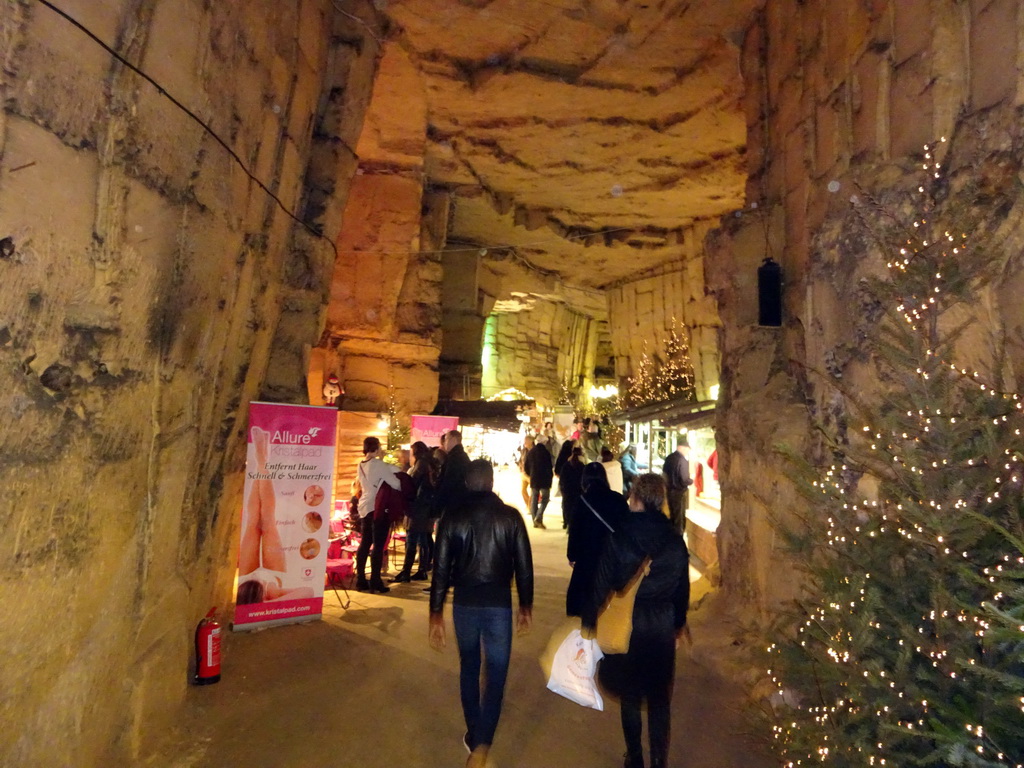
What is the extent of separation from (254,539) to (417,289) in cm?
1081

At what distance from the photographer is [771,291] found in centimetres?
654

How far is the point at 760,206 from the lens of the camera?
7.06 meters

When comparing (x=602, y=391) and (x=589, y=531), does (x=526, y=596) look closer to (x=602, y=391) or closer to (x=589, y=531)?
(x=589, y=531)

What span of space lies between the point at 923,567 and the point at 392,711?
3.39 metres

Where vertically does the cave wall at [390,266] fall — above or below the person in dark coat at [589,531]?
above

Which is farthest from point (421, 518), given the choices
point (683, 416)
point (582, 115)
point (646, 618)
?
point (582, 115)

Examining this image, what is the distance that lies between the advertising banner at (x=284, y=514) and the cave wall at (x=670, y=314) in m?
11.1

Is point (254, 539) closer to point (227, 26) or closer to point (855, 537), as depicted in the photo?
point (227, 26)

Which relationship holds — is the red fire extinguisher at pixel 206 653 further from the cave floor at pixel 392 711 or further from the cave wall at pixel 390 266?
the cave wall at pixel 390 266

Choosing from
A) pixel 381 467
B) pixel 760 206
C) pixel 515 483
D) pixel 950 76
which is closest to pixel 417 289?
pixel 515 483

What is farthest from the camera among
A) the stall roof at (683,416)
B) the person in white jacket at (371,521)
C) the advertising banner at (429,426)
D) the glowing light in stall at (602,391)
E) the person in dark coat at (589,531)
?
the glowing light in stall at (602,391)

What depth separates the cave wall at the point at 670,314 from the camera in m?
16.9

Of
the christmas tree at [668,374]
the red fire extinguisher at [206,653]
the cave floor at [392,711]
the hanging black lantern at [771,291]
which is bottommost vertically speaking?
the cave floor at [392,711]

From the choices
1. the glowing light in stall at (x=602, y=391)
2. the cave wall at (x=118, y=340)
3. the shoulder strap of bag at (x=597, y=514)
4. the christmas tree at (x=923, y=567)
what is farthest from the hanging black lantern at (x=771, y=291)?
the glowing light in stall at (x=602, y=391)
